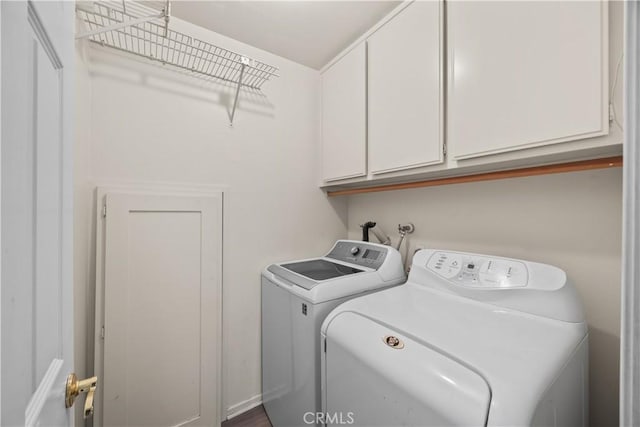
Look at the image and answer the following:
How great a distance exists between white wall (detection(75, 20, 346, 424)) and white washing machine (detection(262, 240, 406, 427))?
0.62 ft

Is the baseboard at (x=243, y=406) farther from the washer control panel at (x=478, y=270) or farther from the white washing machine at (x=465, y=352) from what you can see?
the washer control panel at (x=478, y=270)

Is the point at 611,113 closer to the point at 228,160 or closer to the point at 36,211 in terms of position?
the point at 36,211

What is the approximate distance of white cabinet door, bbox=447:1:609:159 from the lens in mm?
822

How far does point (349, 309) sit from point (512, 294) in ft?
2.22

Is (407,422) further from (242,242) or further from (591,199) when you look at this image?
(242,242)

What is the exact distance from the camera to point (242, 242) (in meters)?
1.76

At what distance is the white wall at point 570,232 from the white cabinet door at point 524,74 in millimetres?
406

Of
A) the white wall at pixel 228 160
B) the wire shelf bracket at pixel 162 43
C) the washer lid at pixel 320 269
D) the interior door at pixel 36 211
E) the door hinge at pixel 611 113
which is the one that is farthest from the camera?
the washer lid at pixel 320 269

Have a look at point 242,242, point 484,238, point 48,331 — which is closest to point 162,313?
point 242,242

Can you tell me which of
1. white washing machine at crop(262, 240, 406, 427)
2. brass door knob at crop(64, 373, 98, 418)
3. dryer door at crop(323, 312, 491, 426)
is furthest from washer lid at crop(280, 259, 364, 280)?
brass door knob at crop(64, 373, 98, 418)

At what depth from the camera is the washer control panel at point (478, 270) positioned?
1082mm

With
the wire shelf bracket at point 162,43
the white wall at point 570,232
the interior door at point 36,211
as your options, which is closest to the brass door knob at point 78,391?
the interior door at point 36,211

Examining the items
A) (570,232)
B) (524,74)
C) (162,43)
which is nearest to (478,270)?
(570,232)

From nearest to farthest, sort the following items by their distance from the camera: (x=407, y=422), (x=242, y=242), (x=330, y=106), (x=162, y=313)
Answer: (x=407, y=422) < (x=162, y=313) < (x=242, y=242) < (x=330, y=106)
